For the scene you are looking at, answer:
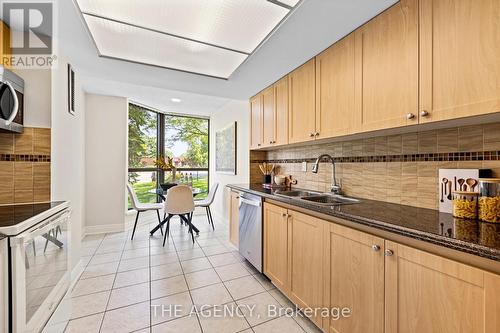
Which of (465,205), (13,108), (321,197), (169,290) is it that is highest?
(13,108)

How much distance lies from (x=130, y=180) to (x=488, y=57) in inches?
197

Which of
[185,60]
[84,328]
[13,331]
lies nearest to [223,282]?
[84,328]

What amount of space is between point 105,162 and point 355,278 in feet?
13.9

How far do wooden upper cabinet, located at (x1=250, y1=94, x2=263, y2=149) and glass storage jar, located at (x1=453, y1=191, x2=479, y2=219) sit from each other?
2107 mm

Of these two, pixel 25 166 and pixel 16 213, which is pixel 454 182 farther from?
pixel 25 166

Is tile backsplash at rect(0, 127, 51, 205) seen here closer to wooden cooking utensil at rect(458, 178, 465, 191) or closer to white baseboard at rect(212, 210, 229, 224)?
white baseboard at rect(212, 210, 229, 224)

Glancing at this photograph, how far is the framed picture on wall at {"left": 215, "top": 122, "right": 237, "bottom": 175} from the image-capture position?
416 centimetres

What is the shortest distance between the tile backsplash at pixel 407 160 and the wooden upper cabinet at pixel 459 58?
352 millimetres

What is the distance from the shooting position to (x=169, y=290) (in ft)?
7.11

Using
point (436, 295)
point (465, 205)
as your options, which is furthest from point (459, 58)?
point (436, 295)

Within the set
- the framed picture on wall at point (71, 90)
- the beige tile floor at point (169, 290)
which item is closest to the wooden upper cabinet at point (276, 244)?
the beige tile floor at point (169, 290)

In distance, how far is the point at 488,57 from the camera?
1.00 metres

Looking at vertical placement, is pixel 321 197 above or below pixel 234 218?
above

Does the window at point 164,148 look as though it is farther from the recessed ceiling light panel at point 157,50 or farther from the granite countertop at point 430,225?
the granite countertop at point 430,225
